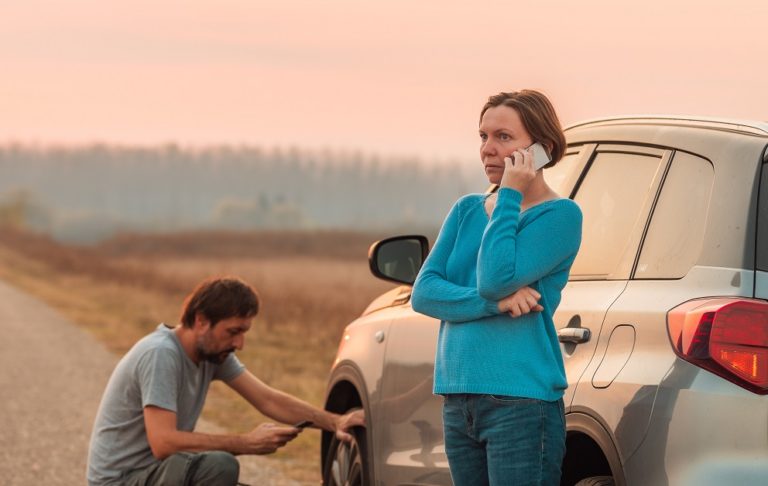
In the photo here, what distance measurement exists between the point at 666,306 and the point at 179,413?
11.2ft

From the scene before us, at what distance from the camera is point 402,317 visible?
18.0 feet

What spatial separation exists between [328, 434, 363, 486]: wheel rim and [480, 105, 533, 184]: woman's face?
237 cm

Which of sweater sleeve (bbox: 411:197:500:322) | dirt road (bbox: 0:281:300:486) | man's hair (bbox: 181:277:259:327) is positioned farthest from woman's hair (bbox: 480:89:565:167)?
dirt road (bbox: 0:281:300:486)

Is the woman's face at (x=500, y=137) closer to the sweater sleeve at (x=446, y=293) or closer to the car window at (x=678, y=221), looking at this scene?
the sweater sleeve at (x=446, y=293)

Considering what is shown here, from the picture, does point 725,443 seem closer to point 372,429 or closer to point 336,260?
point 372,429

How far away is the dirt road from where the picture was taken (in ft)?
31.6

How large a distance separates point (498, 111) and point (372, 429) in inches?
89.5

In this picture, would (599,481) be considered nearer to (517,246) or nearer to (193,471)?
(517,246)

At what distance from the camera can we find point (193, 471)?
20.4ft

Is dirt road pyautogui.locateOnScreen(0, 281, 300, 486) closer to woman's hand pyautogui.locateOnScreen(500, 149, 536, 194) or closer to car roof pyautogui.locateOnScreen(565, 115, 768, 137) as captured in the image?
car roof pyautogui.locateOnScreen(565, 115, 768, 137)

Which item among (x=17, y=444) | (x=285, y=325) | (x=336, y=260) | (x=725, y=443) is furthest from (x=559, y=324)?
(x=336, y=260)

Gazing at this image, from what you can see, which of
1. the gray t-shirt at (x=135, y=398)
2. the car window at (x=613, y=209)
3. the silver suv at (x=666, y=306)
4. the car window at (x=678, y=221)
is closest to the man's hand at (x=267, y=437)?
the gray t-shirt at (x=135, y=398)

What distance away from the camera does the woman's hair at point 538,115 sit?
3.79 meters

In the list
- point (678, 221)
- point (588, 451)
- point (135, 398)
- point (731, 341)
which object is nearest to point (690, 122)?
point (678, 221)
